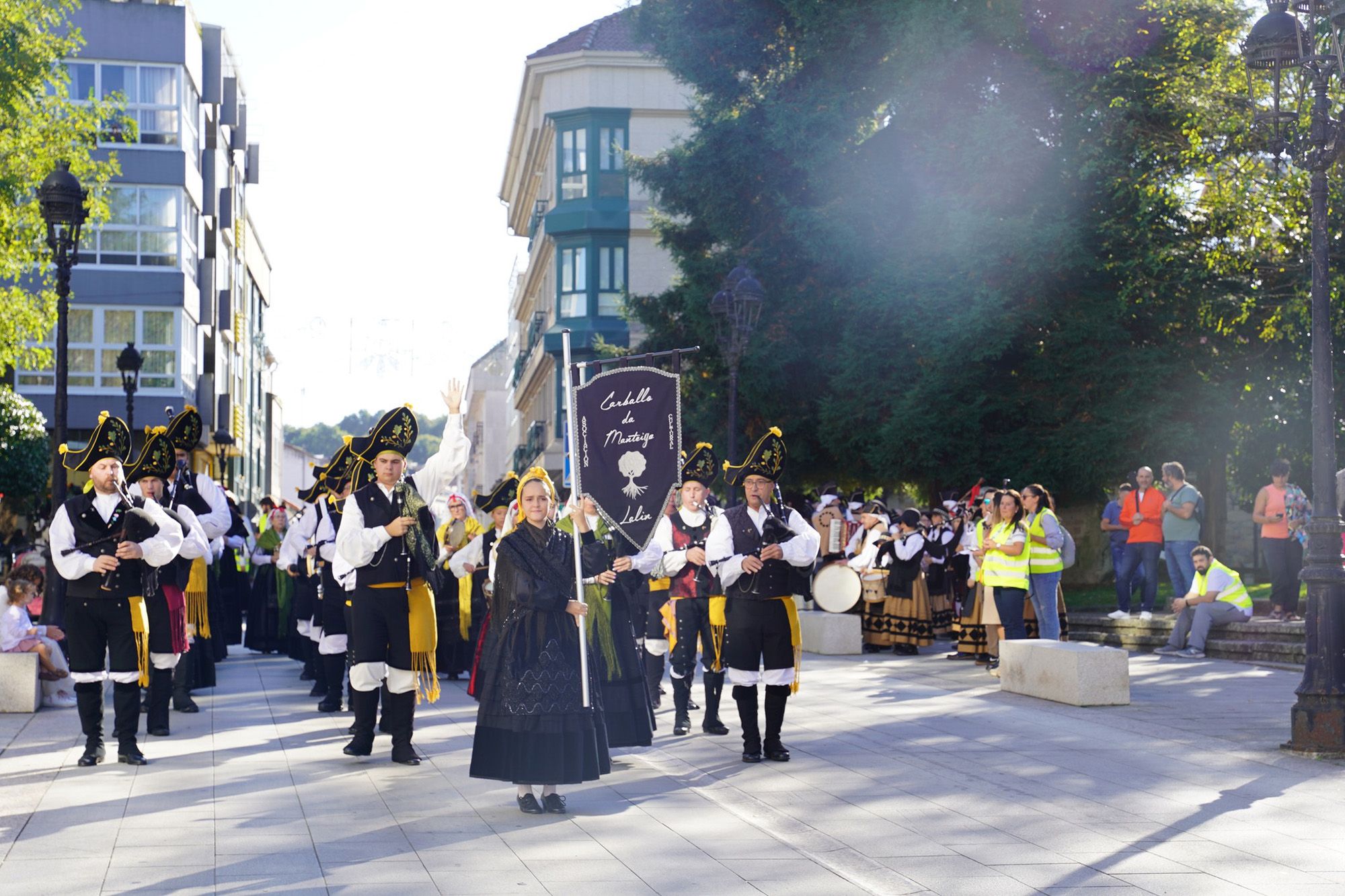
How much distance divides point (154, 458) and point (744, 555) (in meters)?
4.23

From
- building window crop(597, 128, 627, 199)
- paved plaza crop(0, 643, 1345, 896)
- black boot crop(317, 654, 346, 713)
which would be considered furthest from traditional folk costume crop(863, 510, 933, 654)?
building window crop(597, 128, 627, 199)

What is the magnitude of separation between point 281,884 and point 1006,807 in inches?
155

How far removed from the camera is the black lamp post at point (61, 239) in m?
15.9

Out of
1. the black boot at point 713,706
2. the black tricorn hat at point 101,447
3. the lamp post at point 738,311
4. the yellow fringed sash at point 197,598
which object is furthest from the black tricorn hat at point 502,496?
the lamp post at point 738,311

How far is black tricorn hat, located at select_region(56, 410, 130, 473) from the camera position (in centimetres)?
1030

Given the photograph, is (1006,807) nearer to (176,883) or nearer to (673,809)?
(673,809)

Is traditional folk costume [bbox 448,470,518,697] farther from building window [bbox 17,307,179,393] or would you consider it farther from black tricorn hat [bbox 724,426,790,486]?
building window [bbox 17,307,179,393]

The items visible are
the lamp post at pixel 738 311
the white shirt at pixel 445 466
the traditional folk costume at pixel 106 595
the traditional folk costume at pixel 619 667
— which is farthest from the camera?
the lamp post at pixel 738 311

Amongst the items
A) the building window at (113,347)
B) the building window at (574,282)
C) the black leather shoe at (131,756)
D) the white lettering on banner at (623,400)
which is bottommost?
the black leather shoe at (131,756)

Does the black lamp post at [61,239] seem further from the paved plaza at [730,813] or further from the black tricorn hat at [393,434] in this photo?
the black tricorn hat at [393,434]

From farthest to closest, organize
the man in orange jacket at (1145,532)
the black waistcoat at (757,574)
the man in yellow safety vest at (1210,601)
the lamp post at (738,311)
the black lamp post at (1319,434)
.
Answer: the lamp post at (738,311)
the man in orange jacket at (1145,532)
the man in yellow safety vest at (1210,601)
the black waistcoat at (757,574)
the black lamp post at (1319,434)

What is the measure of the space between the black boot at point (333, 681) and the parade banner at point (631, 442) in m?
4.27

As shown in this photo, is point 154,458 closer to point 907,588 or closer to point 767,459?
point 767,459

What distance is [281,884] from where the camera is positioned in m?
6.66
